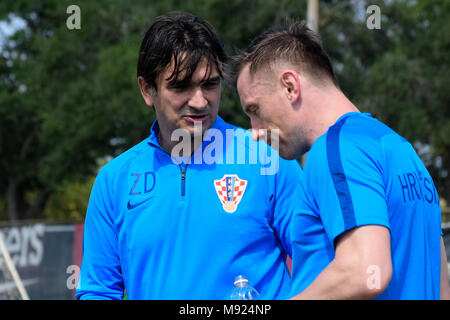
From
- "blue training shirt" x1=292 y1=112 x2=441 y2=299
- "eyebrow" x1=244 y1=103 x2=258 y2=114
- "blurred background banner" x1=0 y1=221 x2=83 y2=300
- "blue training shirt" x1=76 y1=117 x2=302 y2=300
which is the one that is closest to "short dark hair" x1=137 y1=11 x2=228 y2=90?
"blue training shirt" x1=76 y1=117 x2=302 y2=300

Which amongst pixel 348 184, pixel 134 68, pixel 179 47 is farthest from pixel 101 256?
pixel 134 68

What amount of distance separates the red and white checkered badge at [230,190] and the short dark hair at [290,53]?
574 millimetres

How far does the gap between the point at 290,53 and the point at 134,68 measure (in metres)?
23.1

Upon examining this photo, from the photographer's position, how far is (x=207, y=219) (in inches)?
113

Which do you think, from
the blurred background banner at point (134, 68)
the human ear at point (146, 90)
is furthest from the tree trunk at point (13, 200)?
the human ear at point (146, 90)

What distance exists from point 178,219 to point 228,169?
1.11 feet

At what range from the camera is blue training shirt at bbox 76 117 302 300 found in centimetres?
282

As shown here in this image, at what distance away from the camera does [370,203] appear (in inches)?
76.5

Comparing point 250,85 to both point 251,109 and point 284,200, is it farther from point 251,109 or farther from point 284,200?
point 284,200

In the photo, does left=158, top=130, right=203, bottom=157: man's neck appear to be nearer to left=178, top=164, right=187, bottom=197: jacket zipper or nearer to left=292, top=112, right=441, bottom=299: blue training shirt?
left=178, top=164, right=187, bottom=197: jacket zipper

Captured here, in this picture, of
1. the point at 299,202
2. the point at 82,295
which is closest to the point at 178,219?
the point at 82,295

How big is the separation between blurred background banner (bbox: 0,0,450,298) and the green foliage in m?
0.05

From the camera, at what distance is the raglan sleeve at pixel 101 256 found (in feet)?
9.78
